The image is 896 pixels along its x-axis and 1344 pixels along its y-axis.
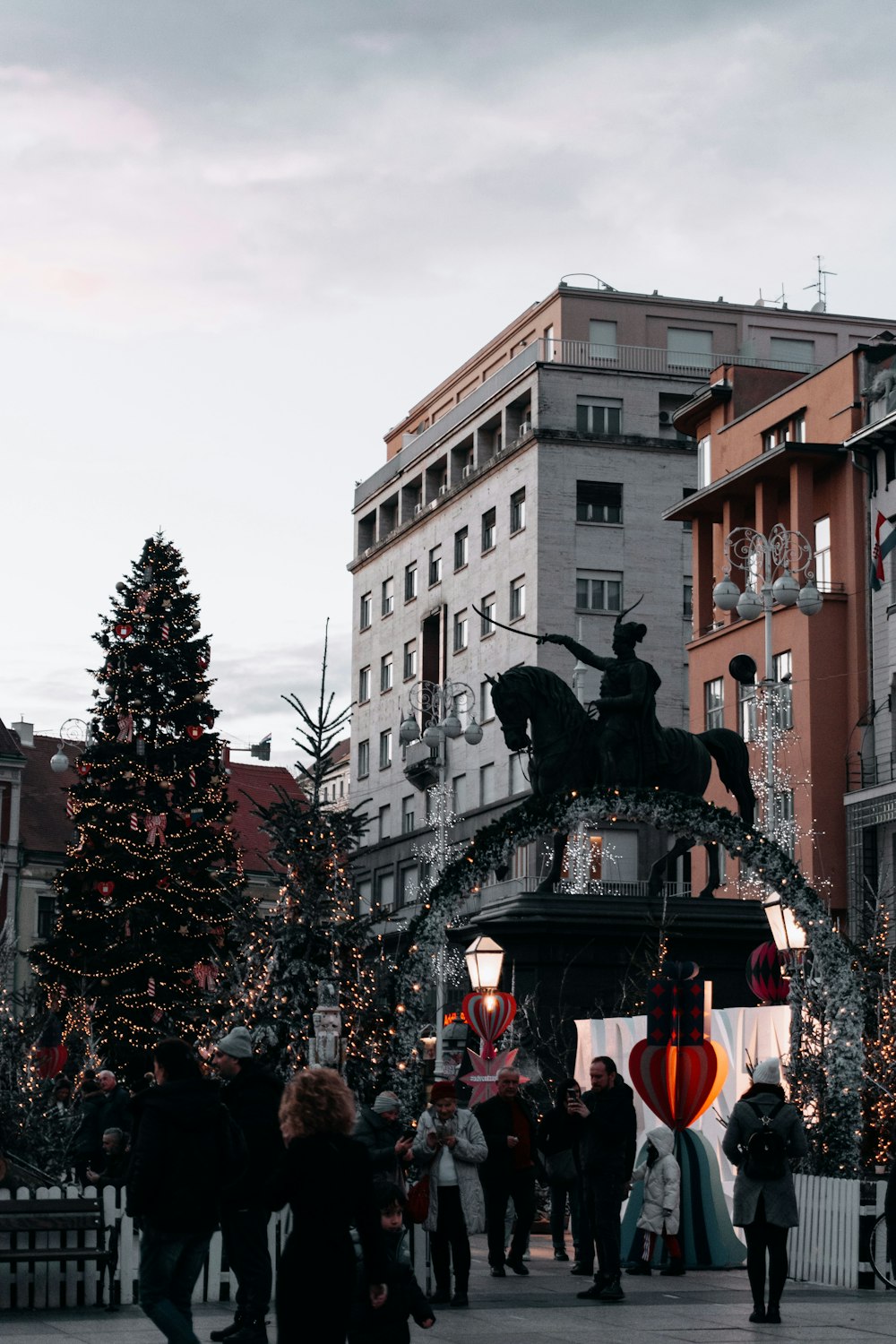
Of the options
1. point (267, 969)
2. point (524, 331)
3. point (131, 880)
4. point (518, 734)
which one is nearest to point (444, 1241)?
point (267, 969)

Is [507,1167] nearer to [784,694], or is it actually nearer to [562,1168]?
[562,1168]

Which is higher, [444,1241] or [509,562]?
[509,562]

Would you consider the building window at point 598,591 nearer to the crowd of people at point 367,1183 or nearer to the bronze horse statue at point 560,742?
the bronze horse statue at point 560,742

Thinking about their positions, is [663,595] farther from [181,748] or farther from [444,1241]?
[444,1241]

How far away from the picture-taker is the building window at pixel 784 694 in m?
52.6

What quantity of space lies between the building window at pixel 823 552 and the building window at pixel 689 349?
68.2 feet

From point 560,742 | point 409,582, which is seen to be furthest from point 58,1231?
point 409,582

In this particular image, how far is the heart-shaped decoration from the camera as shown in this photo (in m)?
26.3

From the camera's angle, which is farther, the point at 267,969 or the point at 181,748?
the point at 181,748

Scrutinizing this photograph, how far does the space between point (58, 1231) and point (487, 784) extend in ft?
191

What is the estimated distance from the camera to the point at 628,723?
29.1m

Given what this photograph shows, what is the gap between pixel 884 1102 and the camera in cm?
1830

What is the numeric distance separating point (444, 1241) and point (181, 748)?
114 ft

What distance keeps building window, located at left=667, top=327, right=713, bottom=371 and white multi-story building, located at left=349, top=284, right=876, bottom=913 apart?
0.06 m
